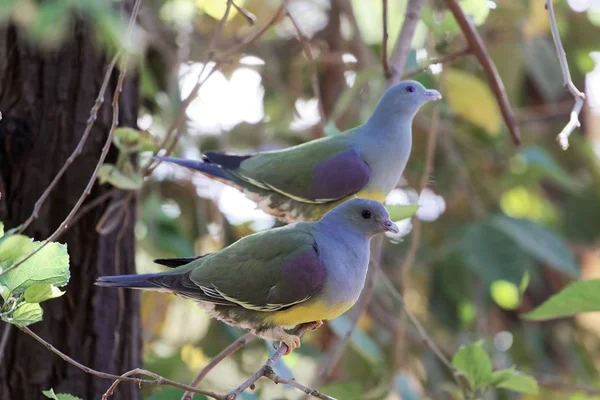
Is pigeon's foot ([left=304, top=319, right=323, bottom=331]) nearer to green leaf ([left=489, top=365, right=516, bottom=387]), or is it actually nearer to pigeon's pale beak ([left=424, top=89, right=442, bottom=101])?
green leaf ([left=489, top=365, right=516, bottom=387])

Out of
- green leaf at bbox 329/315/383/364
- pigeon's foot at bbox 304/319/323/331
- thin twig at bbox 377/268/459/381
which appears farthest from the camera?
green leaf at bbox 329/315/383/364

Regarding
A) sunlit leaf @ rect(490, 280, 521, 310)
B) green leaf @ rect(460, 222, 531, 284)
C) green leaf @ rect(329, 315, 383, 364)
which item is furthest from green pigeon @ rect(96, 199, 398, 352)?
sunlit leaf @ rect(490, 280, 521, 310)

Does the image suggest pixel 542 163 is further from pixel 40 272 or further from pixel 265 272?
pixel 40 272

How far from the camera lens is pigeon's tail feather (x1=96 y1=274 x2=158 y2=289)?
1938 mm

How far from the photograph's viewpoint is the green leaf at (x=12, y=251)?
1.54m

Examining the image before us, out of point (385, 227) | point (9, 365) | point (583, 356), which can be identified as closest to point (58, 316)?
point (9, 365)

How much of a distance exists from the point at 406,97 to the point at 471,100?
1020 mm

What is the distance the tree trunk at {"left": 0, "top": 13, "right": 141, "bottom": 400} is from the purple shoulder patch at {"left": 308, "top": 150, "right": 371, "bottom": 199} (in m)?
0.57

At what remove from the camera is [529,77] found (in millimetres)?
5152

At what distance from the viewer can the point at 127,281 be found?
6.50ft

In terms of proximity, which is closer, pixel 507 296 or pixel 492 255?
pixel 492 255

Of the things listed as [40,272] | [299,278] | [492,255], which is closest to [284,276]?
[299,278]

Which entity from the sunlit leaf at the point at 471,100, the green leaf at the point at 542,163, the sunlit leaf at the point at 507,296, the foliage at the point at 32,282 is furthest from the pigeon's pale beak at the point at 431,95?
the sunlit leaf at the point at 507,296

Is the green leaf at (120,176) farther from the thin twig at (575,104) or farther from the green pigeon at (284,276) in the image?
the thin twig at (575,104)
